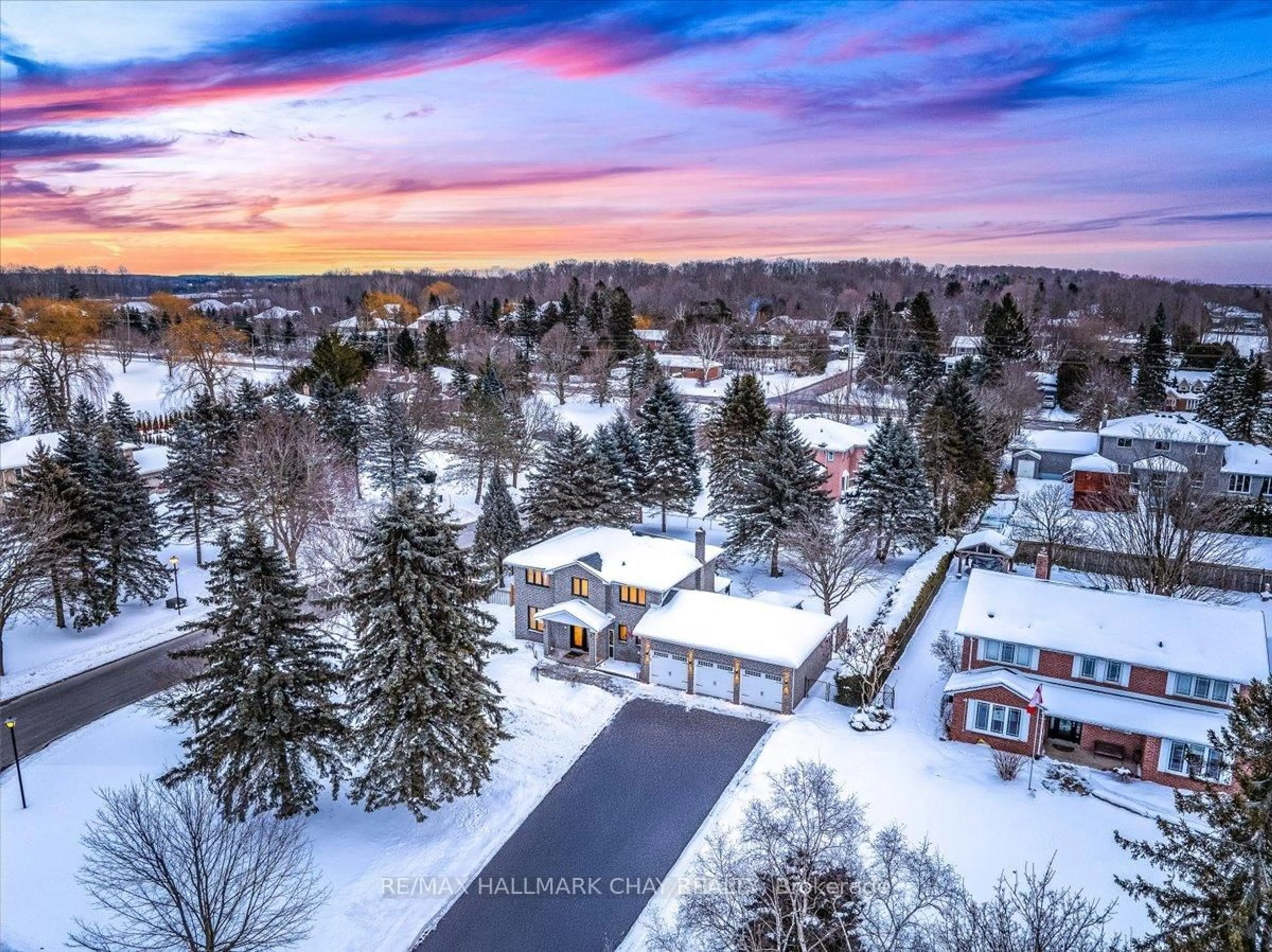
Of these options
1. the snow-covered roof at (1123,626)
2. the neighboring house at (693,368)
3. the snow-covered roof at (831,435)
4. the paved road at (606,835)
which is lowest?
the paved road at (606,835)

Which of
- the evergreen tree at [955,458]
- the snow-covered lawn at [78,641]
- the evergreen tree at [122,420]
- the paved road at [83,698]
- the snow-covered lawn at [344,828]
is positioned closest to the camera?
the snow-covered lawn at [344,828]

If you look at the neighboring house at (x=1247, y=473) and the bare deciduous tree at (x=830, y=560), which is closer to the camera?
the bare deciduous tree at (x=830, y=560)

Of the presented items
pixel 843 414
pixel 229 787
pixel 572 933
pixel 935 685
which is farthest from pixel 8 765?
pixel 843 414

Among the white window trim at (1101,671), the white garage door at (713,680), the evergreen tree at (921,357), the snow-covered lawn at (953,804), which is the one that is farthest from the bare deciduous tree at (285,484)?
the evergreen tree at (921,357)

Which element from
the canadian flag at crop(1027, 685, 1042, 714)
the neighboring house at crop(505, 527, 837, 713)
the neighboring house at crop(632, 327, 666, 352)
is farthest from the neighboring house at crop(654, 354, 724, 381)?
the canadian flag at crop(1027, 685, 1042, 714)

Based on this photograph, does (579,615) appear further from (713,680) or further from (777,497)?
(777,497)

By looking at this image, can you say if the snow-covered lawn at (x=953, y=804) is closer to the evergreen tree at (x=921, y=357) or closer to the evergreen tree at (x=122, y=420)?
the evergreen tree at (x=921, y=357)

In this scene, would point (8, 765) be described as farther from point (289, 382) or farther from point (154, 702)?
point (289, 382)
